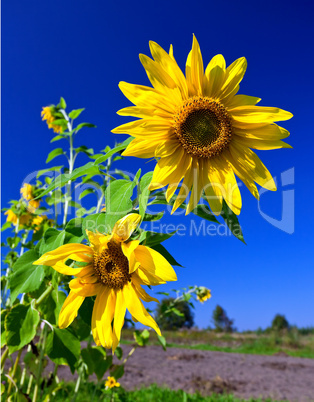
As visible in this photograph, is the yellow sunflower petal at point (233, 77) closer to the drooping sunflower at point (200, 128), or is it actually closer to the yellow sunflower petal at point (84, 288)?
the drooping sunflower at point (200, 128)

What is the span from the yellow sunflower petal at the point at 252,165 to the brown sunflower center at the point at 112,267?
36 cm

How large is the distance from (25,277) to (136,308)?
0.44 metres

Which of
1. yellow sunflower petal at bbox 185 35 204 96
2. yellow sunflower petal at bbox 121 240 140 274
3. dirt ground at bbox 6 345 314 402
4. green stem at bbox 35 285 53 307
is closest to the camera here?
yellow sunflower petal at bbox 121 240 140 274

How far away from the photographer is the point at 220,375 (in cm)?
580

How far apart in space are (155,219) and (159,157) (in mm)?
154

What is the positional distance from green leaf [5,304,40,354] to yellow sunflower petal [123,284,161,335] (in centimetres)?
42

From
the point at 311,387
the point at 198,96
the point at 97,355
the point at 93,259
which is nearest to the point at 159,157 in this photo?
the point at 198,96

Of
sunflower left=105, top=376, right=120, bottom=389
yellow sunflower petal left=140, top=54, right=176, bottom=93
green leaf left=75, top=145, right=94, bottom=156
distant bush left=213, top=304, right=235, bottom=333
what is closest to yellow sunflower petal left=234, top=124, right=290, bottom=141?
yellow sunflower petal left=140, top=54, right=176, bottom=93

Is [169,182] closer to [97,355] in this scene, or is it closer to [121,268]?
[121,268]

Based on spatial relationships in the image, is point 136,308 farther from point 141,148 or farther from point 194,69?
point 194,69

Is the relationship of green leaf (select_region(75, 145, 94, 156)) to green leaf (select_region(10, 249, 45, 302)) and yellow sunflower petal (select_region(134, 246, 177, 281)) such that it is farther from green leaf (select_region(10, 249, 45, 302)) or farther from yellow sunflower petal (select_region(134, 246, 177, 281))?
yellow sunflower petal (select_region(134, 246, 177, 281))

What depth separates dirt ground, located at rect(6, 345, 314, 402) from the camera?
→ 491 centimetres

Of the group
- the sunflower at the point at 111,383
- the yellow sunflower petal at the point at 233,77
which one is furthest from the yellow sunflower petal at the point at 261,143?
the sunflower at the point at 111,383

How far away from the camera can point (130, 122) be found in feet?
2.54
